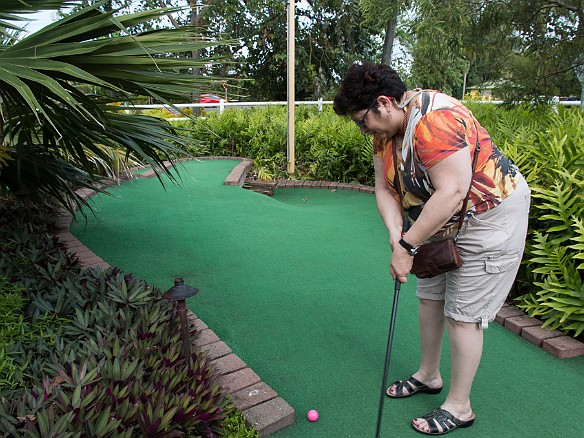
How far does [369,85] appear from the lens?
1.84m

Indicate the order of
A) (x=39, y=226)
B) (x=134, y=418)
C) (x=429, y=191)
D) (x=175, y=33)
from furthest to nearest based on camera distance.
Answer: (x=39, y=226) → (x=175, y=33) → (x=429, y=191) → (x=134, y=418)

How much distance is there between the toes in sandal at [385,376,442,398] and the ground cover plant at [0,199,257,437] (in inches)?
30.5

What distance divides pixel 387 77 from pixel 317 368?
1541 millimetres

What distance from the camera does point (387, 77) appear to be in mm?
1853

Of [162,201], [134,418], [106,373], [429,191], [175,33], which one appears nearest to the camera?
[134,418]

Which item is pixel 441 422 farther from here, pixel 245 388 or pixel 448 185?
pixel 448 185

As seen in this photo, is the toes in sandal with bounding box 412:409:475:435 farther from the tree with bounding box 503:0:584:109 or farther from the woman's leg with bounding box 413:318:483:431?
the tree with bounding box 503:0:584:109

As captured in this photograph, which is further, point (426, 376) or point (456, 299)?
point (426, 376)

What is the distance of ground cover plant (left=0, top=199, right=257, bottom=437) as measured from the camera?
154cm

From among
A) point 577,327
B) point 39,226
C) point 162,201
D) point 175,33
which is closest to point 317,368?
point 577,327

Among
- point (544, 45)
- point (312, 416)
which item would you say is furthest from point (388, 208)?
point (544, 45)

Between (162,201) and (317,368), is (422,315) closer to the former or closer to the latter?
(317,368)

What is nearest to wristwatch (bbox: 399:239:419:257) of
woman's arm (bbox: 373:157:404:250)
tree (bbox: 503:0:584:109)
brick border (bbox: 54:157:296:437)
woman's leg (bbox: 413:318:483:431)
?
woman's arm (bbox: 373:157:404:250)

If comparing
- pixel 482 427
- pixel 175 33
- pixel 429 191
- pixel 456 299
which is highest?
pixel 175 33
